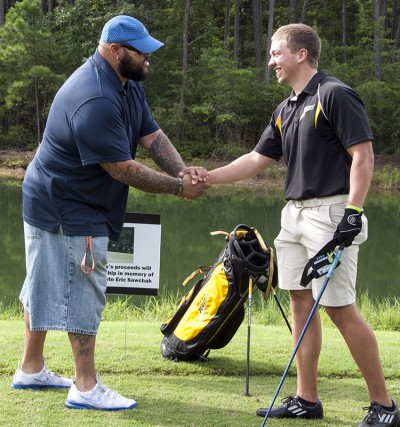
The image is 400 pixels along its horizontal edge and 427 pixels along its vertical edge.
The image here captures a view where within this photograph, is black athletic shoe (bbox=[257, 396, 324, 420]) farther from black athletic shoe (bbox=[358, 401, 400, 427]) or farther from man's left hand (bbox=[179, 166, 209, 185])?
man's left hand (bbox=[179, 166, 209, 185])

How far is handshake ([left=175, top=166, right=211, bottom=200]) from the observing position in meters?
4.59

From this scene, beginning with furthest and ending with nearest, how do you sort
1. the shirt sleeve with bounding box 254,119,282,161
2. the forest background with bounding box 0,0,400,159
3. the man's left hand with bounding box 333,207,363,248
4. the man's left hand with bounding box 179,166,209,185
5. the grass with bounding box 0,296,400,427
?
1. the forest background with bounding box 0,0,400,159
2. the man's left hand with bounding box 179,166,209,185
3. the shirt sleeve with bounding box 254,119,282,161
4. the grass with bounding box 0,296,400,427
5. the man's left hand with bounding box 333,207,363,248

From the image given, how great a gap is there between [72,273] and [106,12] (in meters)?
33.5

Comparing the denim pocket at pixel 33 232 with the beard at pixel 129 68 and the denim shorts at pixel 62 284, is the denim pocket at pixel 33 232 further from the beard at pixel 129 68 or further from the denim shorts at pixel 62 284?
the beard at pixel 129 68

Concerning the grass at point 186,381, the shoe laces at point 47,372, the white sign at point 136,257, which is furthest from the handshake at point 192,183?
the shoe laces at point 47,372

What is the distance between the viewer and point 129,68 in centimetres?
420

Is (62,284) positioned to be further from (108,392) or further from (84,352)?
(108,392)

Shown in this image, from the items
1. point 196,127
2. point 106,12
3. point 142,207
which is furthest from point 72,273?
point 106,12

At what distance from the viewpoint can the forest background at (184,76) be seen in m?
33.4

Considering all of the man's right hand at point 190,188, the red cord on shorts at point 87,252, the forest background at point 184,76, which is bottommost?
the red cord on shorts at point 87,252

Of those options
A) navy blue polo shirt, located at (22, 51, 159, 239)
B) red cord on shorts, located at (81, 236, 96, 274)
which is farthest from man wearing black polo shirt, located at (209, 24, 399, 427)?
red cord on shorts, located at (81, 236, 96, 274)

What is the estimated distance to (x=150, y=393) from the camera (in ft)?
14.7

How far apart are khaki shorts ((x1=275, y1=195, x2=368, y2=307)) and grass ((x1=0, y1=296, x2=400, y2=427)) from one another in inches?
25.3

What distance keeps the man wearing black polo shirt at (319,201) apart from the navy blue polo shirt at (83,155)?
0.82 meters
